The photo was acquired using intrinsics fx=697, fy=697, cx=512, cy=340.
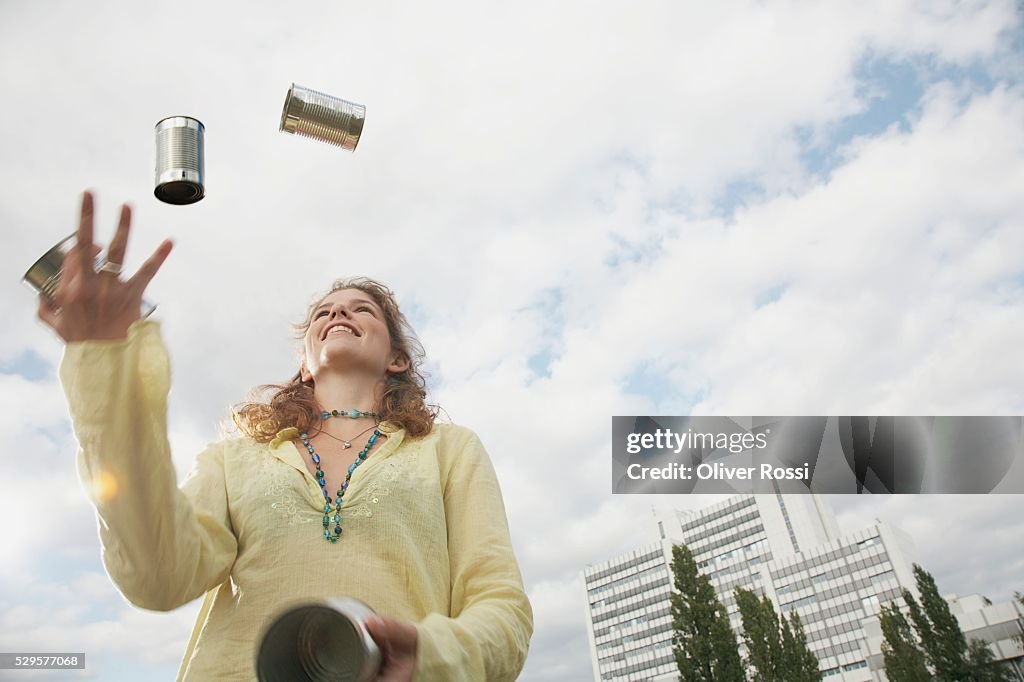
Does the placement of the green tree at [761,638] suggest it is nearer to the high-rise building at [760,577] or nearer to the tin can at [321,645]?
the tin can at [321,645]

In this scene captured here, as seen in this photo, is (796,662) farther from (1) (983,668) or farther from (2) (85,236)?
(2) (85,236)

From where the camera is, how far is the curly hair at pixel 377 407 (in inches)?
105

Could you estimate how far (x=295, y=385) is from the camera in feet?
9.80

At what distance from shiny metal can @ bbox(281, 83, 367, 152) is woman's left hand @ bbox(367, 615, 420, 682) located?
292 cm

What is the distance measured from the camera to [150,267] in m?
1.76

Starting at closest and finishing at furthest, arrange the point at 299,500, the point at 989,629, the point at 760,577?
the point at 299,500, the point at 989,629, the point at 760,577

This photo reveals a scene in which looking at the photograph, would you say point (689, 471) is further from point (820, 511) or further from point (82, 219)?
point (82, 219)

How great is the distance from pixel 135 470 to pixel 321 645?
0.73 metres

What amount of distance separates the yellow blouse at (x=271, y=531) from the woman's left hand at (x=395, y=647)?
39 mm

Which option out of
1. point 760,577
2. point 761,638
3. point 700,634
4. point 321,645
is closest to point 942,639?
point 761,638

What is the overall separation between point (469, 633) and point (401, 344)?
5.79ft

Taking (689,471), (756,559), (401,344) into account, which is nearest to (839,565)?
(756,559)

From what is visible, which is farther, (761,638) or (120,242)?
(761,638)

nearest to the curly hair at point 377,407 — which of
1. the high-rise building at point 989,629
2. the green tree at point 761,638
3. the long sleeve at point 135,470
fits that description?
the long sleeve at point 135,470
